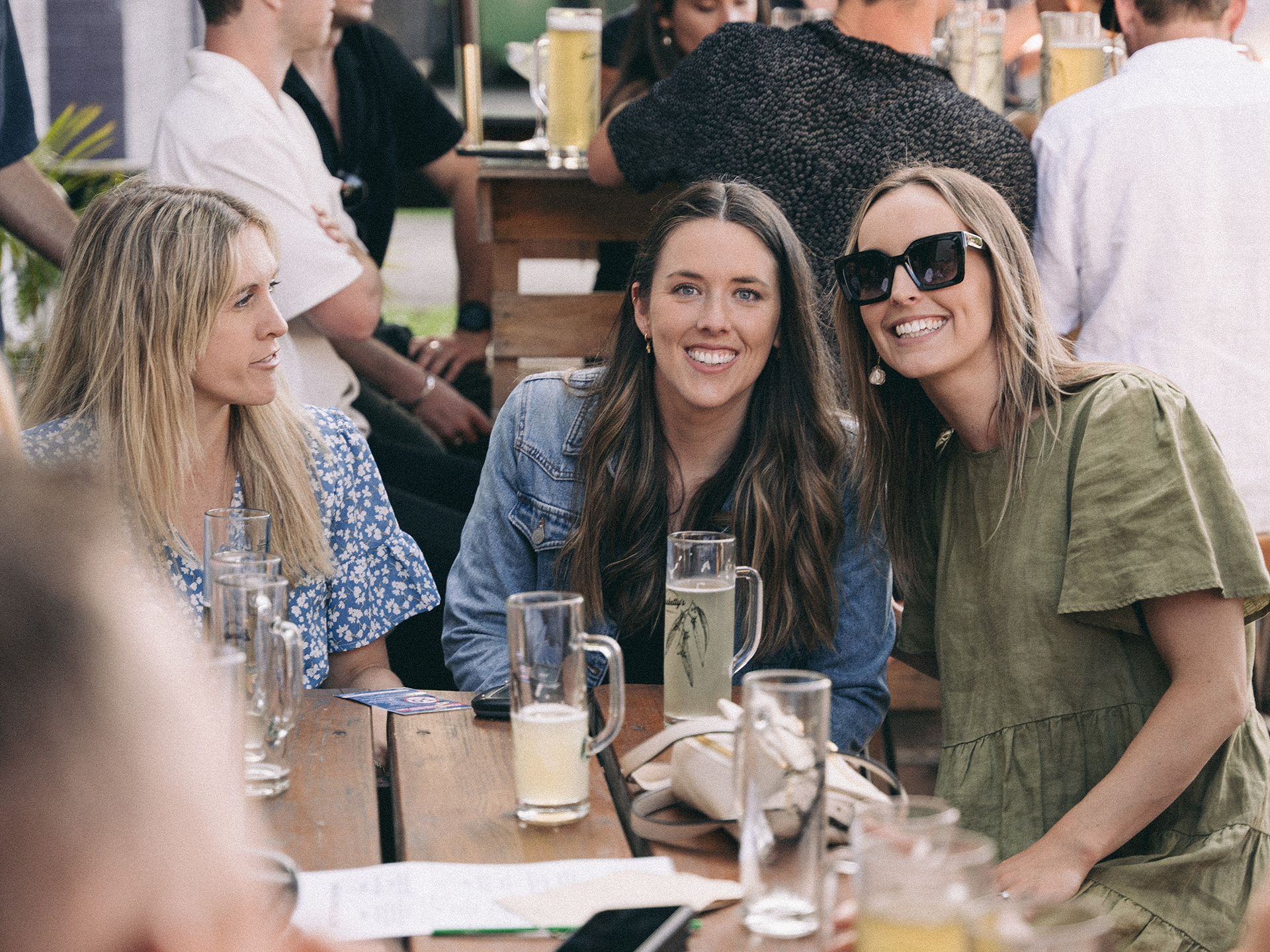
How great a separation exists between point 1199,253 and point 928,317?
1031 millimetres

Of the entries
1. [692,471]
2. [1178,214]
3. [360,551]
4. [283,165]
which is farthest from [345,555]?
[1178,214]

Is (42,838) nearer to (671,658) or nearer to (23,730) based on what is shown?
(23,730)

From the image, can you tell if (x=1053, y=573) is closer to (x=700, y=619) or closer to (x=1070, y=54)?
(x=700, y=619)

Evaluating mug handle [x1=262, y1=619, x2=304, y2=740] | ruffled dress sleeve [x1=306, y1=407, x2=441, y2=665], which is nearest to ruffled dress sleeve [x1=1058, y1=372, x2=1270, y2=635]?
mug handle [x1=262, y1=619, x2=304, y2=740]

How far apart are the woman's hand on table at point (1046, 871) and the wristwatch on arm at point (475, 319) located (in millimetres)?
2628

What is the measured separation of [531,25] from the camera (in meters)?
4.75

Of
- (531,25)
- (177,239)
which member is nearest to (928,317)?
(177,239)

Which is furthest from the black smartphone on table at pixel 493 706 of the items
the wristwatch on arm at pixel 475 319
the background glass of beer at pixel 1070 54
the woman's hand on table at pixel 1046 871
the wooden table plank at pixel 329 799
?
the wristwatch on arm at pixel 475 319

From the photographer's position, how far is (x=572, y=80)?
302 cm

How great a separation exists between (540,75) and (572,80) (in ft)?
0.32

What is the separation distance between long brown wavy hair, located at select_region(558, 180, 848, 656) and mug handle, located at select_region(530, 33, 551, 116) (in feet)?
3.24

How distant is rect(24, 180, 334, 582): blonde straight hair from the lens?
2.04 metres

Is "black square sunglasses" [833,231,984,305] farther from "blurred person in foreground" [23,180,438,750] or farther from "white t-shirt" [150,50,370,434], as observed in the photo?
"white t-shirt" [150,50,370,434]

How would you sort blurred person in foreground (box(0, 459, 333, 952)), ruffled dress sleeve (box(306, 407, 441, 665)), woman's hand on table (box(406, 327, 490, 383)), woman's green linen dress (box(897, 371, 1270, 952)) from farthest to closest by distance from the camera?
1. woman's hand on table (box(406, 327, 490, 383))
2. ruffled dress sleeve (box(306, 407, 441, 665))
3. woman's green linen dress (box(897, 371, 1270, 952))
4. blurred person in foreground (box(0, 459, 333, 952))
